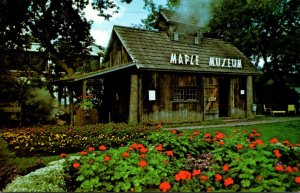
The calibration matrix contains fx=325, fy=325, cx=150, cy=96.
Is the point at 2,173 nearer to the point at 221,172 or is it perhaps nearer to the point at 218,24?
the point at 221,172

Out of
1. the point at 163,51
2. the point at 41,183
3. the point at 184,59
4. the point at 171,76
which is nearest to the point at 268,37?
the point at 184,59

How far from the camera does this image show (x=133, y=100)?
1791 centimetres

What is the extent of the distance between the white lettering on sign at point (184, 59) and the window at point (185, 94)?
64.4 inches

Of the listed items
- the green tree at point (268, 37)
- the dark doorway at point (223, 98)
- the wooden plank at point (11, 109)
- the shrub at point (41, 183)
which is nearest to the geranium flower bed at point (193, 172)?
the shrub at point (41, 183)

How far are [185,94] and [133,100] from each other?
3856 millimetres

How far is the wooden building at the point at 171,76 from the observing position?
18.5m

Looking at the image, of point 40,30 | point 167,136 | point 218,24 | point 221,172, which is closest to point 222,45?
point 218,24

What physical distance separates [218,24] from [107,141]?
26.1m

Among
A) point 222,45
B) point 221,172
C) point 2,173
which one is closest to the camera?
point 221,172

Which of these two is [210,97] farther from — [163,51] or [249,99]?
[163,51]

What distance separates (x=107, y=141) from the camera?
1123 cm

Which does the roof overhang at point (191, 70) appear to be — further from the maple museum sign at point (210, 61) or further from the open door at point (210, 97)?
the open door at point (210, 97)

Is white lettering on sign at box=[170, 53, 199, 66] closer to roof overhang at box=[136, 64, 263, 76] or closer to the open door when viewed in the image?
roof overhang at box=[136, 64, 263, 76]

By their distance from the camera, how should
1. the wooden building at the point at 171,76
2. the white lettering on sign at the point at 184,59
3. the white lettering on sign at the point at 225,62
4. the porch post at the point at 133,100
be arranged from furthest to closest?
the white lettering on sign at the point at 225,62 → the white lettering on sign at the point at 184,59 → the wooden building at the point at 171,76 → the porch post at the point at 133,100
